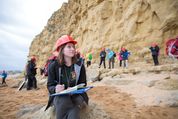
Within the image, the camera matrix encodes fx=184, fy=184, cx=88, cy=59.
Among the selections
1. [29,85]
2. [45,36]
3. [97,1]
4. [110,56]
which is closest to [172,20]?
[110,56]

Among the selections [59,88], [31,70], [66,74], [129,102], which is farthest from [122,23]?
[59,88]

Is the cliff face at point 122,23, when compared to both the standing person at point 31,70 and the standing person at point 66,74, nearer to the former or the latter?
the standing person at point 31,70

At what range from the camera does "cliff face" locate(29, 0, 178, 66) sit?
52.6ft

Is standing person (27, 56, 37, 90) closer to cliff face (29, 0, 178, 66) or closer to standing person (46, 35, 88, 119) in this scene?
standing person (46, 35, 88, 119)

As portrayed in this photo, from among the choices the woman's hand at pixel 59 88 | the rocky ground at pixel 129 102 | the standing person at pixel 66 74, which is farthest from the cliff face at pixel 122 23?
the woman's hand at pixel 59 88

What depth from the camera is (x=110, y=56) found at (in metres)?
14.9

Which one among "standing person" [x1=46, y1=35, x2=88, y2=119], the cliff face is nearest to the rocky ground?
"standing person" [x1=46, y1=35, x2=88, y2=119]

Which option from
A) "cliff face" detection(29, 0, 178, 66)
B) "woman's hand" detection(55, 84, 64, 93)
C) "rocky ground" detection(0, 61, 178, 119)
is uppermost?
"cliff face" detection(29, 0, 178, 66)

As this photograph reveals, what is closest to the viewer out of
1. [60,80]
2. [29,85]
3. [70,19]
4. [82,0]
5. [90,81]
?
[60,80]

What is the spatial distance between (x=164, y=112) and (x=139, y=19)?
14.4 metres

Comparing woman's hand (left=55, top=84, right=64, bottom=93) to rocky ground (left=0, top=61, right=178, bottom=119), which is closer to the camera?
woman's hand (left=55, top=84, right=64, bottom=93)

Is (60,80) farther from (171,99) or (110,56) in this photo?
(110,56)

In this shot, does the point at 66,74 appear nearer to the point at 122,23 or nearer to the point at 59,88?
the point at 59,88

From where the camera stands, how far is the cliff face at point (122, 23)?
632 inches
